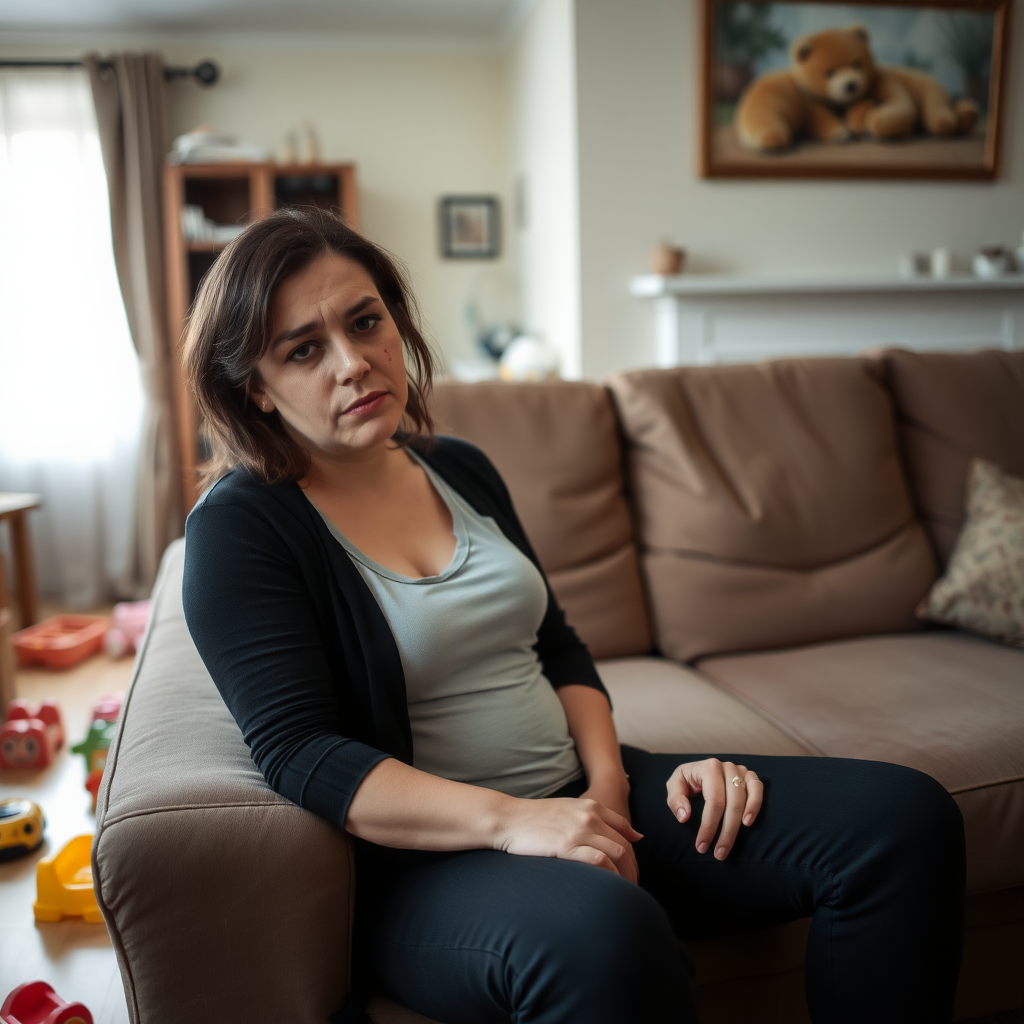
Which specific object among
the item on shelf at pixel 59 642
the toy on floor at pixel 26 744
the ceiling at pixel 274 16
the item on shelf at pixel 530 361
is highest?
the ceiling at pixel 274 16

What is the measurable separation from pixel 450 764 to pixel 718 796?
30 cm

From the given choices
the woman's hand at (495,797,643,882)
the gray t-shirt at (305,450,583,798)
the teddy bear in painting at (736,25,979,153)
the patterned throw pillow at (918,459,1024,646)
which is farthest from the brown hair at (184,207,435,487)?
the teddy bear in painting at (736,25,979,153)

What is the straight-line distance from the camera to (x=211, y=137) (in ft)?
12.6

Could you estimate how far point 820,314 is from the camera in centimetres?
358

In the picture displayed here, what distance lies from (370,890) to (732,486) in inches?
42.9

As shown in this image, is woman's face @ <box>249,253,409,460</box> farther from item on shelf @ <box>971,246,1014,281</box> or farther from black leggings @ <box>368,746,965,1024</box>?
item on shelf @ <box>971,246,1014,281</box>

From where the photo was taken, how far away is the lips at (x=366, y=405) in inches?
39.8

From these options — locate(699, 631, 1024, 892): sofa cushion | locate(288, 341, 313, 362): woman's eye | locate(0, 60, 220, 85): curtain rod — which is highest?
locate(0, 60, 220, 85): curtain rod

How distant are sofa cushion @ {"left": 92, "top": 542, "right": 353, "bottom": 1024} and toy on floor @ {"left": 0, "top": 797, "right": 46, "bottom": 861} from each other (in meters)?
1.23

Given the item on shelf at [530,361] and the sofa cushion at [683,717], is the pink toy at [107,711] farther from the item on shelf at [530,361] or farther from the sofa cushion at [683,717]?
the item on shelf at [530,361]

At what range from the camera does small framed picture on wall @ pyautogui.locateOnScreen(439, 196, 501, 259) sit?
4.49 m

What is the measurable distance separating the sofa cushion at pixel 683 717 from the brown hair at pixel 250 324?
0.63 metres

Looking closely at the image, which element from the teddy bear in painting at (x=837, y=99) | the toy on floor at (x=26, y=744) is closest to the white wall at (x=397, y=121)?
the teddy bear in painting at (x=837, y=99)

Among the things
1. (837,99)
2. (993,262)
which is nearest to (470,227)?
(837,99)
